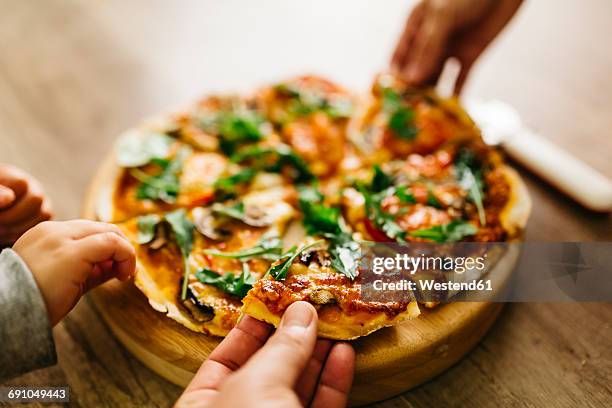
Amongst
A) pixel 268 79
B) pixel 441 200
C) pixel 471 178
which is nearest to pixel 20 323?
pixel 441 200

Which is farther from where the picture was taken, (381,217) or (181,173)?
(181,173)

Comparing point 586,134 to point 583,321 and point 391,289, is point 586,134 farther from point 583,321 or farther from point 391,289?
point 391,289

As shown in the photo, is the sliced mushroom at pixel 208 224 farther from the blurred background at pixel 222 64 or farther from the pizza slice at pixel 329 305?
the blurred background at pixel 222 64

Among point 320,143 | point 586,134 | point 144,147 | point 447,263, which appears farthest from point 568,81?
point 144,147

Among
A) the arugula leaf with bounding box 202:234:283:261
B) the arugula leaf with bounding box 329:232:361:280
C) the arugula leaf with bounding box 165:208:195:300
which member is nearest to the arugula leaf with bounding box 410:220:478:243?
the arugula leaf with bounding box 329:232:361:280

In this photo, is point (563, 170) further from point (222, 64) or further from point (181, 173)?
point (222, 64)

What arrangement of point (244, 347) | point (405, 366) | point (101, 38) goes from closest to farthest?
1. point (244, 347)
2. point (405, 366)
3. point (101, 38)
